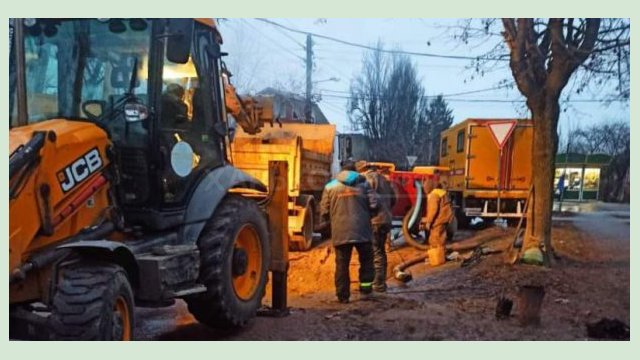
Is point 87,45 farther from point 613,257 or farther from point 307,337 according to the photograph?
point 613,257

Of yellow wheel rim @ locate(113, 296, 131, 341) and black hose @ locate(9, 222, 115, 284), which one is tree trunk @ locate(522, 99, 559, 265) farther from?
black hose @ locate(9, 222, 115, 284)

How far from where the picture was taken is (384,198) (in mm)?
6133

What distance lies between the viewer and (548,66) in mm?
5668

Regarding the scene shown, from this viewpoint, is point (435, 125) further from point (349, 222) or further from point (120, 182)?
point (120, 182)

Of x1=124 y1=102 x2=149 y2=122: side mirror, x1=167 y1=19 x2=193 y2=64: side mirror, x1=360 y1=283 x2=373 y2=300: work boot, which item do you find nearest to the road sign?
x1=360 y1=283 x2=373 y2=300: work boot

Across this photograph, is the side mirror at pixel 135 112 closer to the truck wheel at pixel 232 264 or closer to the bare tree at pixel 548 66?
the truck wheel at pixel 232 264

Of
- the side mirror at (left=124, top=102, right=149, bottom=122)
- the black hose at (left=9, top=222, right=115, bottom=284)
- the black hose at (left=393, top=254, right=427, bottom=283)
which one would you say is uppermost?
the side mirror at (left=124, top=102, right=149, bottom=122)

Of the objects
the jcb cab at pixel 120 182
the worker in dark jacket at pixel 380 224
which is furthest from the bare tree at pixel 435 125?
the jcb cab at pixel 120 182

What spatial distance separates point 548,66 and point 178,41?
11.2 ft

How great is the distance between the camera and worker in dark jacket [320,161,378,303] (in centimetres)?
545

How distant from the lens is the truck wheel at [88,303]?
3.11 metres

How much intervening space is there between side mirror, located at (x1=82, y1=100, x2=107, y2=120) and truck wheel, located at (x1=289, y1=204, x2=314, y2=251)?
4316 millimetres

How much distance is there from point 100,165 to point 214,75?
121cm

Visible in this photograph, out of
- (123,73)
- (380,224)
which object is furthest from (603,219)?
(123,73)
